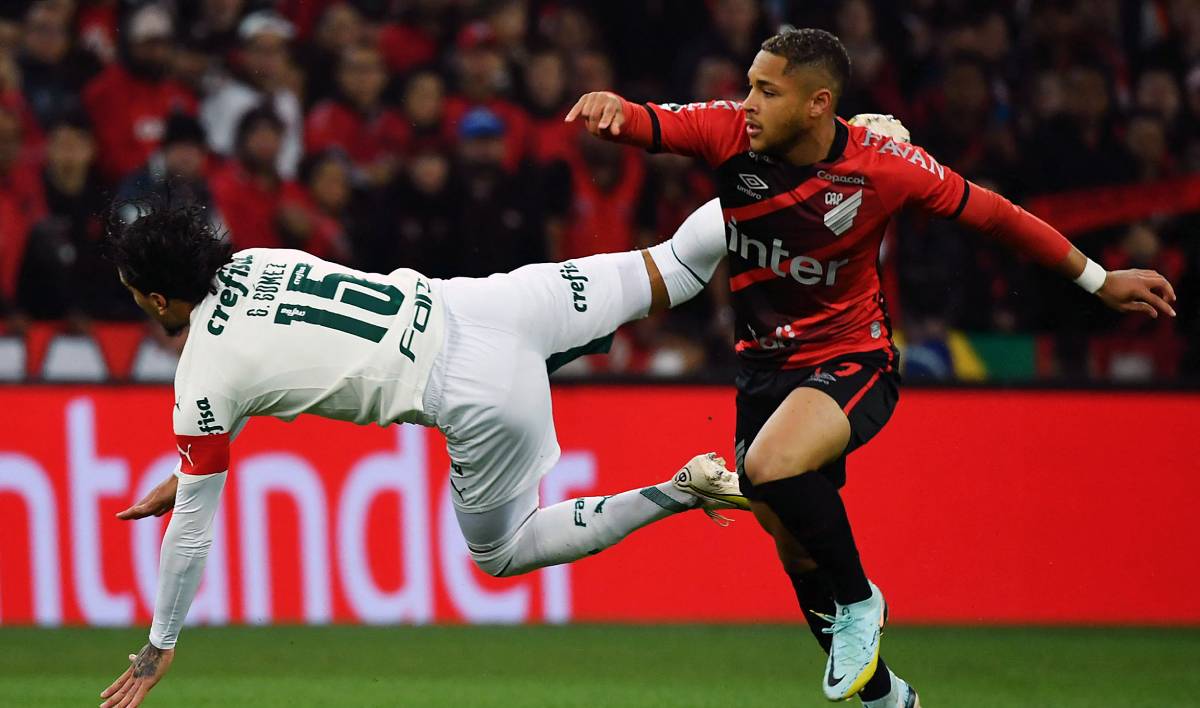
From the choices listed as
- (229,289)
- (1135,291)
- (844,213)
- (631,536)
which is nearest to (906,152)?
(844,213)

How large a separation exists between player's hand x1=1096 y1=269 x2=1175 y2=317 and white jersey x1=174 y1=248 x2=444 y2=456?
2141 mm

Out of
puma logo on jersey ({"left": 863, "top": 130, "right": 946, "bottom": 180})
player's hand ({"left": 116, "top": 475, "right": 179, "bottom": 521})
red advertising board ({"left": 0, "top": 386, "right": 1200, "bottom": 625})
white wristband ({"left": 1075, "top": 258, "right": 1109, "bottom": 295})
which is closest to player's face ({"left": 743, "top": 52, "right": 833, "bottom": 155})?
puma logo on jersey ({"left": 863, "top": 130, "right": 946, "bottom": 180})

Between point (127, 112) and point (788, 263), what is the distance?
5.43 metres

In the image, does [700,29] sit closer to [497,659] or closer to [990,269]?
[990,269]

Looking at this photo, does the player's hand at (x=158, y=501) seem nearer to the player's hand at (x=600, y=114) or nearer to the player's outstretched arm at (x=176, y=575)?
the player's outstretched arm at (x=176, y=575)

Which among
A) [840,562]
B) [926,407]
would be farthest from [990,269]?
[840,562]

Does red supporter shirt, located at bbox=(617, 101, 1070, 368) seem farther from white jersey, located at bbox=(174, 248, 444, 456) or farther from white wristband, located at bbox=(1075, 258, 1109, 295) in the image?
white jersey, located at bbox=(174, 248, 444, 456)

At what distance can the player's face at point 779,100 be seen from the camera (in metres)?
5.20

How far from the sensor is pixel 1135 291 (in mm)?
5238

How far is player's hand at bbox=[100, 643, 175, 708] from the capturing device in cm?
513

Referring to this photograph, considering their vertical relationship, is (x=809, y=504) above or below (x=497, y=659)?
above

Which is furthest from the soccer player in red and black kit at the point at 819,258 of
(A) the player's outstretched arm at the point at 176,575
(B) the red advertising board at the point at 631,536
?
(B) the red advertising board at the point at 631,536

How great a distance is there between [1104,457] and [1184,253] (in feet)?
4.96

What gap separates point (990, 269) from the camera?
9242mm
